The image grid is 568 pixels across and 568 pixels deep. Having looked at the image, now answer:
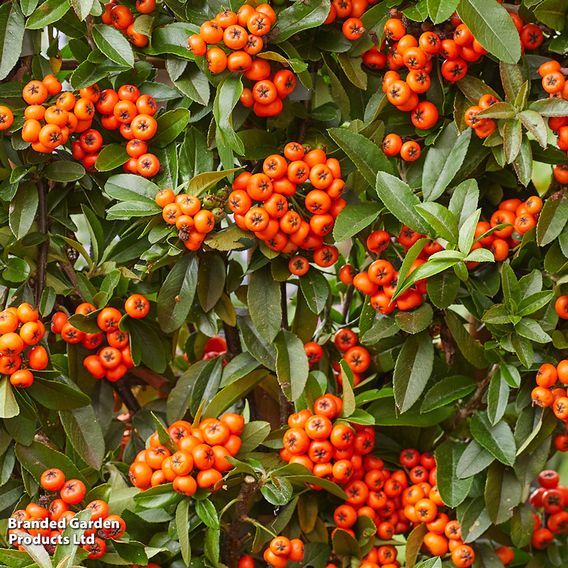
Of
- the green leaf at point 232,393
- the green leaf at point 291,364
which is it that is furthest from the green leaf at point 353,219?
the green leaf at point 232,393

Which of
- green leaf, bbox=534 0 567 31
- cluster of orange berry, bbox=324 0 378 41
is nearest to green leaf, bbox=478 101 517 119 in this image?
green leaf, bbox=534 0 567 31

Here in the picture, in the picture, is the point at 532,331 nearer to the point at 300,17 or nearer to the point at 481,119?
the point at 481,119

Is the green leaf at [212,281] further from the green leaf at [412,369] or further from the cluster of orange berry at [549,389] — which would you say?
the cluster of orange berry at [549,389]

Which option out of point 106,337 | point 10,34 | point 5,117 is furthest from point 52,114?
point 106,337

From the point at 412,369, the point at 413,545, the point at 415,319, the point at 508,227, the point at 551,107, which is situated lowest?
the point at 413,545

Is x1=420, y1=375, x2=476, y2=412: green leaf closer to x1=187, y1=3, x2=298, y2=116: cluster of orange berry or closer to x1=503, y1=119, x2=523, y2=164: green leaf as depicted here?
x1=503, y1=119, x2=523, y2=164: green leaf
